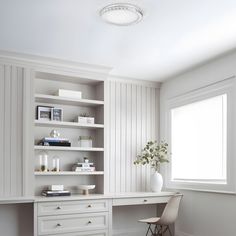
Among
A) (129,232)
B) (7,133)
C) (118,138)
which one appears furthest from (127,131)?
(7,133)

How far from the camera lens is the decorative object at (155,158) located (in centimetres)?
515

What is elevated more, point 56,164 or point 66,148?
point 66,148

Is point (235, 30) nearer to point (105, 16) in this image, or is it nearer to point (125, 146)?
point (105, 16)

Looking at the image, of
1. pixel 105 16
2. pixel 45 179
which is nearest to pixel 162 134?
pixel 45 179

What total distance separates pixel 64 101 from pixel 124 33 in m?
1.53

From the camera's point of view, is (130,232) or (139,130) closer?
(130,232)

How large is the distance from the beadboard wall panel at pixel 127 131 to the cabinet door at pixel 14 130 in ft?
4.19

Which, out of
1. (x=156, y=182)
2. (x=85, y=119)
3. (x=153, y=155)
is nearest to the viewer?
(x=85, y=119)

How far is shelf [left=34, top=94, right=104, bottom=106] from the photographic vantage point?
4564 mm

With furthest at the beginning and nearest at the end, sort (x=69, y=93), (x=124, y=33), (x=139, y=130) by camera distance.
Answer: (x=139, y=130)
(x=69, y=93)
(x=124, y=33)

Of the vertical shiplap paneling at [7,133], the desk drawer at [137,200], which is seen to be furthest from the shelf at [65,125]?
the desk drawer at [137,200]

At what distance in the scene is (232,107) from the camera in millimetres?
4289

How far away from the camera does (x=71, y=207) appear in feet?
14.1

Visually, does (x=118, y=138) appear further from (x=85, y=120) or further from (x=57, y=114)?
(x=57, y=114)
